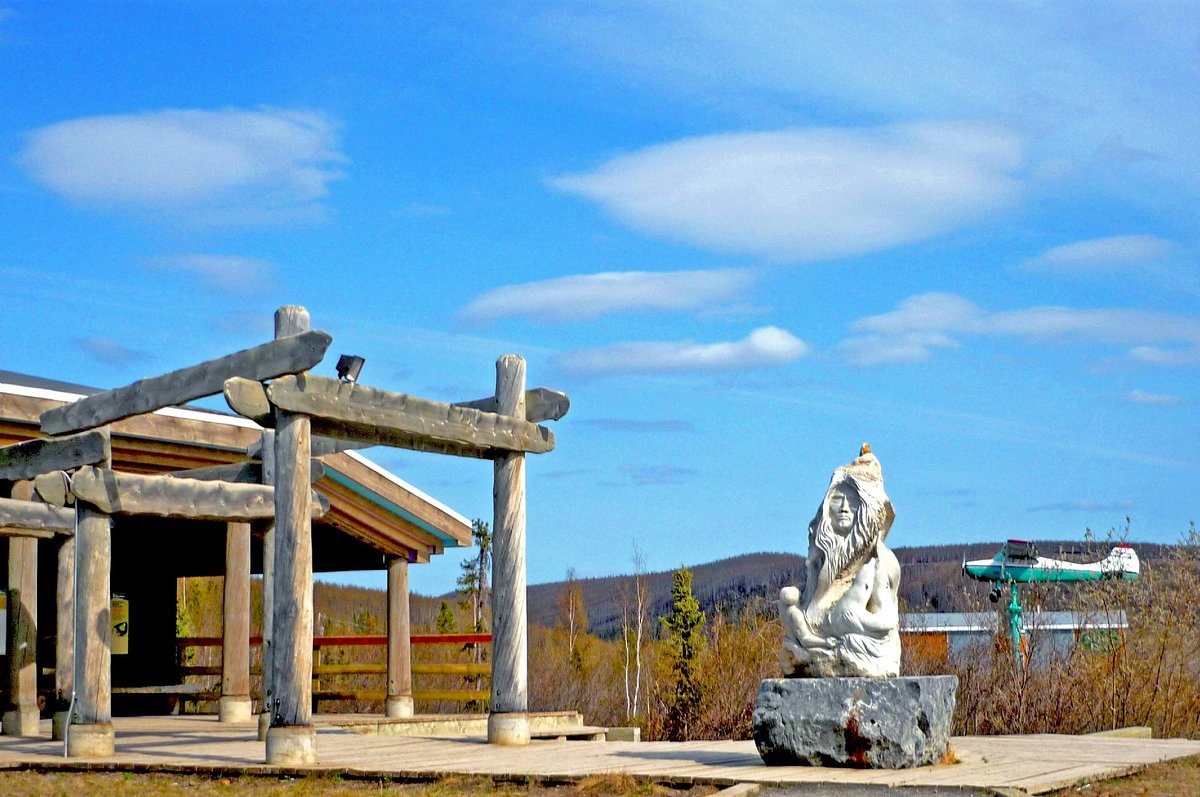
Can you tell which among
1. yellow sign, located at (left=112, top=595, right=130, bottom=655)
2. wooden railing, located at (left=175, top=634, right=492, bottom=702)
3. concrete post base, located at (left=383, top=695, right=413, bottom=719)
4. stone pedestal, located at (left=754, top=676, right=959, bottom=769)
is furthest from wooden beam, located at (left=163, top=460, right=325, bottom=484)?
yellow sign, located at (left=112, top=595, right=130, bottom=655)

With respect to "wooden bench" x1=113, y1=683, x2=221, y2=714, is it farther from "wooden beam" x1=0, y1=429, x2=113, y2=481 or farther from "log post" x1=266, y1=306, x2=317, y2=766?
"log post" x1=266, y1=306, x2=317, y2=766

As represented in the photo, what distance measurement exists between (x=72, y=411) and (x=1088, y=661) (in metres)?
10.8

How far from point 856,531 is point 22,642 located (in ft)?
27.8

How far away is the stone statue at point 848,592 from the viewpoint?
9.67m

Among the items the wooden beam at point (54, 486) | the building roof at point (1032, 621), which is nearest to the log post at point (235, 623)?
the wooden beam at point (54, 486)

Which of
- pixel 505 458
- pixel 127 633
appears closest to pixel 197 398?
pixel 505 458

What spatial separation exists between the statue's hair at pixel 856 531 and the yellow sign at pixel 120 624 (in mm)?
13744

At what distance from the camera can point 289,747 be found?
1028cm

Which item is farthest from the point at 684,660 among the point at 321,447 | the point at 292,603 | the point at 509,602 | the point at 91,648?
the point at 292,603

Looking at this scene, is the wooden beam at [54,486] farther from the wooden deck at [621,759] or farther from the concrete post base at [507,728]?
the concrete post base at [507,728]

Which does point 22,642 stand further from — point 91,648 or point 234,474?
point 91,648

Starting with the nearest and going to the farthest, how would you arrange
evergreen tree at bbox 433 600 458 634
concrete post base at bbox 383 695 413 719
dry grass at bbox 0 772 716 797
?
1. dry grass at bbox 0 772 716 797
2. concrete post base at bbox 383 695 413 719
3. evergreen tree at bbox 433 600 458 634

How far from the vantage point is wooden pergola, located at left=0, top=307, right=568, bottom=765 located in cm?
1041

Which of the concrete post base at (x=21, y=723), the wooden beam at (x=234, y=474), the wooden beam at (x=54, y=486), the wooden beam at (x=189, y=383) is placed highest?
the wooden beam at (x=189, y=383)
